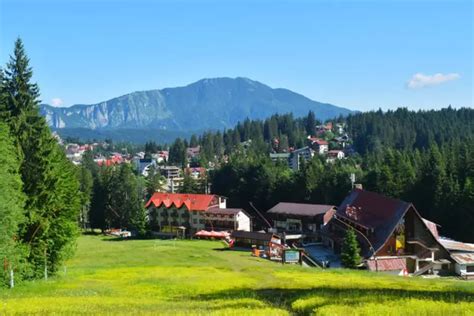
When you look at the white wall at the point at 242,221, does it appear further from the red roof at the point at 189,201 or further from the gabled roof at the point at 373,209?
the gabled roof at the point at 373,209

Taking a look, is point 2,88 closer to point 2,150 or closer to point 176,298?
point 2,150

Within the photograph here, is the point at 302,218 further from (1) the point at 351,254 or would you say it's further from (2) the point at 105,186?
(2) the point at 105,186

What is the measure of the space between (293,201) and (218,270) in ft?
220

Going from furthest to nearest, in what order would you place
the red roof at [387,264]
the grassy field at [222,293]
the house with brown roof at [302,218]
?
the house with brown roof at [302,218] → the red roof at [387,264] → the grassy field at [222,293]

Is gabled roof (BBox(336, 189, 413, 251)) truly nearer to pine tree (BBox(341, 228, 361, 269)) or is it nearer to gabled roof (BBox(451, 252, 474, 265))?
pine tree (BBox(341, 228, 361, 269))

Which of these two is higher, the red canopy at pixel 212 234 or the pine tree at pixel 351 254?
the pine tree at pixel 351 254

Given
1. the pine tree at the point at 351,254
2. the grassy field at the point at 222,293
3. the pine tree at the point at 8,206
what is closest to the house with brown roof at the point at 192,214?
the grassy field at the point at 222,293

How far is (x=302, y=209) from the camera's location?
328ft

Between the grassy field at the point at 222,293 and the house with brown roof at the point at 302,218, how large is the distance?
99.7 feet

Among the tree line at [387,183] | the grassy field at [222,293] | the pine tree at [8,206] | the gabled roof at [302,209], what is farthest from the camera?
the gabled roof at [302,209]

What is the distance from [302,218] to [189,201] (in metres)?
25.7

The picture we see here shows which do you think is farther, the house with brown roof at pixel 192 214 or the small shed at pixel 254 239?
the house with brown roof at pixel 192 214

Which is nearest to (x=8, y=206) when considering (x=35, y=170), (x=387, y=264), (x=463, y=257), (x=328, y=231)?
(x=35, y=170)

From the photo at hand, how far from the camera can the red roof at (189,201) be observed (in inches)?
4210
